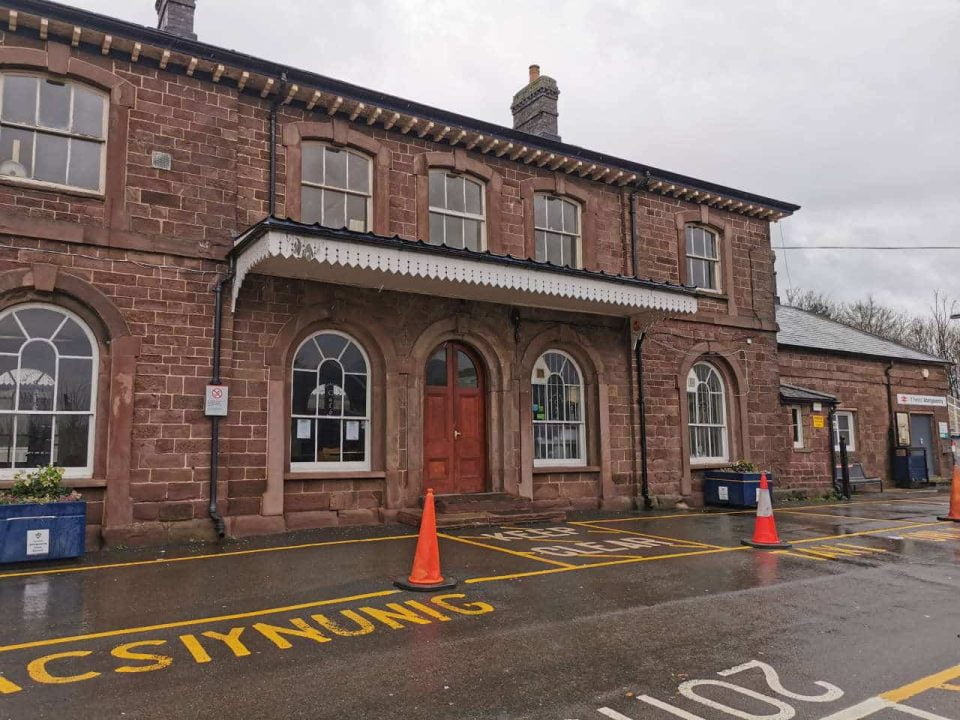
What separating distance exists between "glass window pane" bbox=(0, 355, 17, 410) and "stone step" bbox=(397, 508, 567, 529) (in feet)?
18.8

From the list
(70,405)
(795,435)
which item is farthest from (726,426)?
(70,405)

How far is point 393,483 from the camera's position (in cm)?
1146

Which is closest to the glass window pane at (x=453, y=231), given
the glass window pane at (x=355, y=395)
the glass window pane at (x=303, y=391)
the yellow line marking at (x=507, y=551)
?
the glass window pane at (x=355, y=395)

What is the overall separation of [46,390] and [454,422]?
6.39 meters

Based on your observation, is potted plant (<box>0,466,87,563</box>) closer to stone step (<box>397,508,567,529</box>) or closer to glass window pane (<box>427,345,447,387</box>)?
stone step (<box>397,508,567,529</box>)

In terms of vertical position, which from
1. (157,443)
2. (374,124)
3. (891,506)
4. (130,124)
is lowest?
(891,506)

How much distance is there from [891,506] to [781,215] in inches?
296

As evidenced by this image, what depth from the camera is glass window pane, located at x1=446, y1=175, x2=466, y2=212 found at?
12969 mm

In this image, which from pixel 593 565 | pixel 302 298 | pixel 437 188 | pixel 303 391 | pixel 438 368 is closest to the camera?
pixel 593 565

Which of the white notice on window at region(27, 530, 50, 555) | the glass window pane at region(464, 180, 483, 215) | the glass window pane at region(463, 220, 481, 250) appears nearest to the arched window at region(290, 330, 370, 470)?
the glass window pane at region(463, 220, 481, 250)

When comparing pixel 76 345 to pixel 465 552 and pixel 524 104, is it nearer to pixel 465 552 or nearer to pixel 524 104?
pixel 465 552

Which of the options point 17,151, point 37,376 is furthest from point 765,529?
point 17,151

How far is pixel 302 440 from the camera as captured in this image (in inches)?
436

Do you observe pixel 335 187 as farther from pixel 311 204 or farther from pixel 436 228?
pixel 436 228
